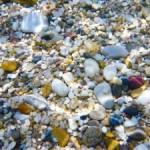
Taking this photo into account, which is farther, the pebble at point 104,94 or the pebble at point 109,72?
the pebble at point 109,72

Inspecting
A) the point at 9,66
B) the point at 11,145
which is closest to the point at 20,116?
the point at 11,145

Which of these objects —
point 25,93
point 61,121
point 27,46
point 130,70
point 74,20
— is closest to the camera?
point 61,121

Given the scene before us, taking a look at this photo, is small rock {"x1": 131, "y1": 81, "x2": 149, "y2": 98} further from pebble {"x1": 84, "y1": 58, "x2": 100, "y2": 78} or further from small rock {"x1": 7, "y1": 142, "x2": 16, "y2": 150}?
small rock {"x1": 7, "y1": 142, "x2": 16, "y2": 150}

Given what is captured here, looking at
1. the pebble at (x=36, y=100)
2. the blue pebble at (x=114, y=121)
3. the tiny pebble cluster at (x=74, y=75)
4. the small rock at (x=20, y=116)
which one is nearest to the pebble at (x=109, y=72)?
the tiny pebble cluster at (x=74, y=75)

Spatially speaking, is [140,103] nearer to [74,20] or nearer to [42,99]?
[42,99]

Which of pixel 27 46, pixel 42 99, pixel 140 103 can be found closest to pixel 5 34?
pixel 27 46

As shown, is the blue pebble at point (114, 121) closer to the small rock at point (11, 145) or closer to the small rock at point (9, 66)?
the small rock at point (11, 145)

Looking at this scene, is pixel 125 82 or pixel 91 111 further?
pixel 125 82
